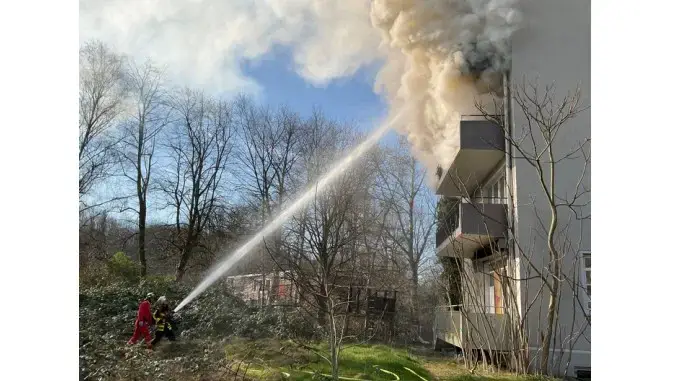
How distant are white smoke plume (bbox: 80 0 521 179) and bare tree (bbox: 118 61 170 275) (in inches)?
8.0

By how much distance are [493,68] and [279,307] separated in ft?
6.58

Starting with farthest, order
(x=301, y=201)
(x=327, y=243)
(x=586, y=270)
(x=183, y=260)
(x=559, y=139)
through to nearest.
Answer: (x=183, y=260) → (x=301, y=201) → (x=327, y=243) → (x=559, y=139) → (x=586, y=270)

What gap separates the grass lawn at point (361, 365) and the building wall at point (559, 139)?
0.43 meters

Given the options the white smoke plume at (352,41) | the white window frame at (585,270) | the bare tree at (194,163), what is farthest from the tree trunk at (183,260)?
the white window frame at (585,270)

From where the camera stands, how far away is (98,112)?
468cm

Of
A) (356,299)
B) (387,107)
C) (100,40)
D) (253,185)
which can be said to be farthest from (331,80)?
(100,40)

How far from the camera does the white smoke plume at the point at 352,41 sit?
3895 millimetres

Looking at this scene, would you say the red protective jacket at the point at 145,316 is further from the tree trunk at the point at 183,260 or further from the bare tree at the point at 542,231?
the bare tree at the point at 542,231

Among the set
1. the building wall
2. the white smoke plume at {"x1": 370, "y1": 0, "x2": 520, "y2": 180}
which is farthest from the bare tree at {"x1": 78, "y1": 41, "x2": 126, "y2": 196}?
→ the building wall

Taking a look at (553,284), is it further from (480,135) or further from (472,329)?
(480,135)

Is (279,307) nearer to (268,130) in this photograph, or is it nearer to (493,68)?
(268,130)

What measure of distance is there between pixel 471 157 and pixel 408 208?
523mm

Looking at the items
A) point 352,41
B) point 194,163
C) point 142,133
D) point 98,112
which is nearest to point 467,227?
point 352,41
